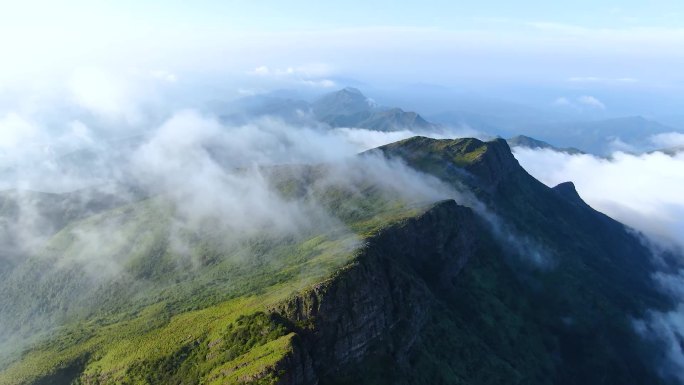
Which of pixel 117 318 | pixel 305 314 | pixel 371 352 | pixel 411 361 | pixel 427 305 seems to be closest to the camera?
pixel 305 314

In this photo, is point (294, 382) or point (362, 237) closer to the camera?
point (294, 382)

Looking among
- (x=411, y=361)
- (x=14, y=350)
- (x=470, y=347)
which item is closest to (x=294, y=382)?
(x=411, y=361)

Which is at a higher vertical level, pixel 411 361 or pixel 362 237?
pixel 362 237

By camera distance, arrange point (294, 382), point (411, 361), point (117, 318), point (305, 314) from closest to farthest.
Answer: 1. point (294, 382)
2. point (305, 314)
3. point (411, 361)
4. point (117, 318)

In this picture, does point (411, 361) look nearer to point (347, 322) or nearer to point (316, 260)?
point (347, 322)

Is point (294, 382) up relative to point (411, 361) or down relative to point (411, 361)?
up

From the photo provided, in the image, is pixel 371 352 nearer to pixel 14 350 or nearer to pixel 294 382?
pixel 294 382

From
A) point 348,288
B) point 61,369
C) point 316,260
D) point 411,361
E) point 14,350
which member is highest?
point 348,288

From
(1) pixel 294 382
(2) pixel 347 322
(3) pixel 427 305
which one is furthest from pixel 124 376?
(3) pixel 427 305

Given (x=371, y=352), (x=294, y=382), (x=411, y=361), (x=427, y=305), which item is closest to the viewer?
(x=294, y=382)
